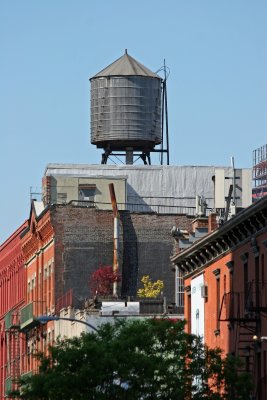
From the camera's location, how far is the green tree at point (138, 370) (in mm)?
64000

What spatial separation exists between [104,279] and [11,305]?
28.9m

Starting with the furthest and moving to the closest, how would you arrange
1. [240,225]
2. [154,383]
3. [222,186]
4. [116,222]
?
[116,222]
[222,186]
[240,225]
[154,383]

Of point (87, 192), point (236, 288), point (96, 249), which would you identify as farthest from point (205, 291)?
point (87, 192)

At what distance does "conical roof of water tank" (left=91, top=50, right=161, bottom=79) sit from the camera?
134m

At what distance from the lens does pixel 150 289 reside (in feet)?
342

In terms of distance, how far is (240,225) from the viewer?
241 feet

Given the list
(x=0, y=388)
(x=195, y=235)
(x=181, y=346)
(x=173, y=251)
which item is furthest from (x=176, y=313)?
(x=0, y=388)

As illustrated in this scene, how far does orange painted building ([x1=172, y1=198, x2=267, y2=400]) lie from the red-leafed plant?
16.9 metres

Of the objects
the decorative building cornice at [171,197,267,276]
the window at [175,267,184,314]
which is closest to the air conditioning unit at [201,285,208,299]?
the decorative building cornice at [171,197,267,276]

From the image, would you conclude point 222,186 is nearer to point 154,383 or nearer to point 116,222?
point 116,222

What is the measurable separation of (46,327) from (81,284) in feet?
15.3

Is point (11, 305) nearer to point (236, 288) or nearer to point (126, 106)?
point (126, 106)

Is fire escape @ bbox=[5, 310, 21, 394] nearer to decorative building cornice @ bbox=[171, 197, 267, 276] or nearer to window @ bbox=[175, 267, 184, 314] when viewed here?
window @ bbox=[175, 267, 184, 314]

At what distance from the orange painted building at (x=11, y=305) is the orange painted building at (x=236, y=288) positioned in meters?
38.9
